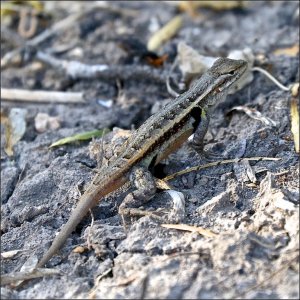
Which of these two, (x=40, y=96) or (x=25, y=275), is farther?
(x=40, y=96)

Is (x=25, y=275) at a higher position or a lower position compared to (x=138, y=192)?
lower

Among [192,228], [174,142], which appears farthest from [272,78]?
[192,228]

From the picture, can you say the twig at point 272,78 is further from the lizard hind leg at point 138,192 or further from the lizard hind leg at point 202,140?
the lizard hind leg at point 138,192

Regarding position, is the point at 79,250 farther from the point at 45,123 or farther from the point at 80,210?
the point at 45,123

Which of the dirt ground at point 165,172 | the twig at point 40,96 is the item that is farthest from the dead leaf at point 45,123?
the twig at point 40,96

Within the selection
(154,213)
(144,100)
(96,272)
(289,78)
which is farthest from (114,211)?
(289,78)

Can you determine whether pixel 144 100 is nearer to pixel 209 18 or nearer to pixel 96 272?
pixel 209 18
